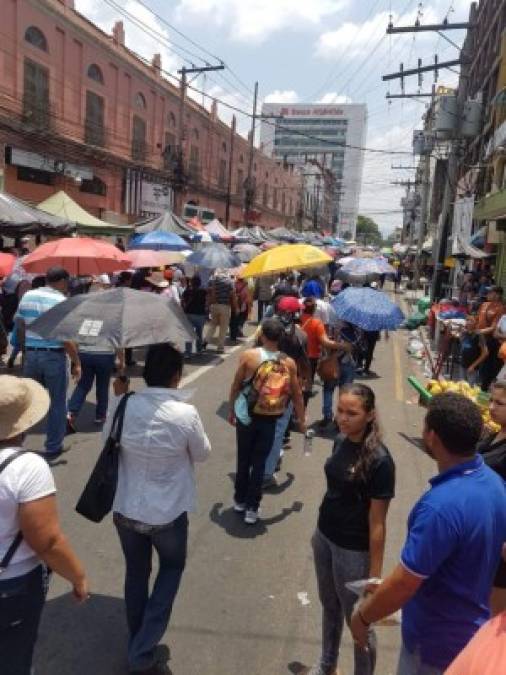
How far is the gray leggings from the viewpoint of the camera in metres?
2.91

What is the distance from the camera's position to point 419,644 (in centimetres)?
229

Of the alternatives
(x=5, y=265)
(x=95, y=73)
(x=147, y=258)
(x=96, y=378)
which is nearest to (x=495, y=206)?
(x=147, y=258)

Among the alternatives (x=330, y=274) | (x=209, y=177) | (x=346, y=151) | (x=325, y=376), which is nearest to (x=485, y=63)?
(x=330, y=274)

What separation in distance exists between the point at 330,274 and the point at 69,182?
12355 millimetres

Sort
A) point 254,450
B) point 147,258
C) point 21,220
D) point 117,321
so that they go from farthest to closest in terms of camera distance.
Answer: point 147,258, point 21,220, point 254,450, point 117,321

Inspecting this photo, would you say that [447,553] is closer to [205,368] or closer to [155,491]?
[155,491]

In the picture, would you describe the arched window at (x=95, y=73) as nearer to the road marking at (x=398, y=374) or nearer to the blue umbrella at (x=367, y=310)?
the road marking at (x=398, y=374)

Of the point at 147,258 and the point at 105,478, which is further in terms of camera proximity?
the point at 147,258

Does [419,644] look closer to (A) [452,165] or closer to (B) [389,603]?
(B) [389,603]

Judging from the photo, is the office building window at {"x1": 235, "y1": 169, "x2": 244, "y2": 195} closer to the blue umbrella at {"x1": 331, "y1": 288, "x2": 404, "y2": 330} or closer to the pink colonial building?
the pink colonial building

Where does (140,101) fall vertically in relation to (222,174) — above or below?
above

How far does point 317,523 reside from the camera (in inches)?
136

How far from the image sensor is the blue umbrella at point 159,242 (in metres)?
14.6

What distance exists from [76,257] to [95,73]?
2152 cm
